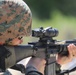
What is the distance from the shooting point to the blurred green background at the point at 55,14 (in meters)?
20.9

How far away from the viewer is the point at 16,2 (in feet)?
13.4

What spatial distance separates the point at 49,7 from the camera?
25984mm

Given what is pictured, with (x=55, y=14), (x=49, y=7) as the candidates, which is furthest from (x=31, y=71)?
(x=49, y=7)

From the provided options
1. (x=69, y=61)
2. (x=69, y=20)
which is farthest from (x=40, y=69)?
(x=69, y=20)

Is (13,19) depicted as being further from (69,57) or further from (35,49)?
(69,57)

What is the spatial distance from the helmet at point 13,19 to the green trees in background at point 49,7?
61.3 feet

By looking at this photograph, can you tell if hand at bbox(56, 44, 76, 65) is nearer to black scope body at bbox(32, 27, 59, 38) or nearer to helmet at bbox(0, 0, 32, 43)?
black scope body at bbox(32, 27, 59, 38)

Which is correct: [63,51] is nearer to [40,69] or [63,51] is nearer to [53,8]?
[40,69]

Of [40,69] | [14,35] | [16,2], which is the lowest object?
[40,69]

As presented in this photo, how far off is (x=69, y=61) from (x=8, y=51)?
1.47 metres

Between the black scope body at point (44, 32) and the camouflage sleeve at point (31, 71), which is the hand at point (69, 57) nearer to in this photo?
the black scope body at point (44, 32)

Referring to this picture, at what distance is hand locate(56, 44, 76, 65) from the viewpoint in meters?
5.18

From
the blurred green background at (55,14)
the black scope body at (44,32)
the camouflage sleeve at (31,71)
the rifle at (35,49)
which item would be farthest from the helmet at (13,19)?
the blurred green background at (55,14)

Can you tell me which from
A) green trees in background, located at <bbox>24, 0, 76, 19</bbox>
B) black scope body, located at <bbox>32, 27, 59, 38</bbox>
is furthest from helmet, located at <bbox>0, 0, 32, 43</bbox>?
green trees in background, located at <bbox>24, 0, 76, 19</bbox>
